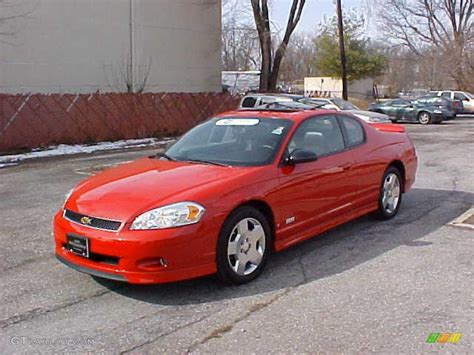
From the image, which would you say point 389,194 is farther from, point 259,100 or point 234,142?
point 259,100

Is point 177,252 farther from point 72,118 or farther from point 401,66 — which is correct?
point 401,66

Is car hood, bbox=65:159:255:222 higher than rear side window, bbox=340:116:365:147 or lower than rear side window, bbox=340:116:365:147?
lower

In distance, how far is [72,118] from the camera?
16.4 meters

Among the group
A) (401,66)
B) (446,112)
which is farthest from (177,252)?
(401,66)

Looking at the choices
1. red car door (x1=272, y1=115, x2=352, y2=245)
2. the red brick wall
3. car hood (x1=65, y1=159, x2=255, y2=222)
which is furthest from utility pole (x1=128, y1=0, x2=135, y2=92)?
car hood (x1=65, y1=159, x2=255, y2=222)

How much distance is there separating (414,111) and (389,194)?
70.2 feet

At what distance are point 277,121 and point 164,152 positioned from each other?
125cm

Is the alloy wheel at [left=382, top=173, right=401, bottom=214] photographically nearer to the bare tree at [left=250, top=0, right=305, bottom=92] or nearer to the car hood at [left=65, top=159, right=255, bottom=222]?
the car hood at [left=65, top=159, right=255, bottom=222]

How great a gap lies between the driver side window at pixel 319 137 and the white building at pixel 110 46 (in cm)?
1590

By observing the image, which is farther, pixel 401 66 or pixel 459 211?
pixel 401 66

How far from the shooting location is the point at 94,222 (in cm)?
429

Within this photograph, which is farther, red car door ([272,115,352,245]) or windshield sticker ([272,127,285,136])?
windshield sticker ([272,127,285,136])

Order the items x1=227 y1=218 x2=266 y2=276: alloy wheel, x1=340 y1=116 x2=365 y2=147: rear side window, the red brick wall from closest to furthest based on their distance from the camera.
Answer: x1=227 y1=218 x2=266 y2=276: alloy wheel → x1=340 y1=116 x2=365 y2=147: rear side window → the red brick wall

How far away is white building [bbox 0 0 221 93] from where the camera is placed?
1916 centimetres
